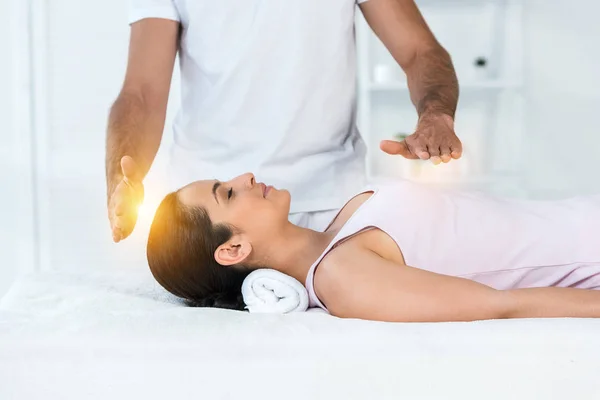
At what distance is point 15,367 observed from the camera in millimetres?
1140

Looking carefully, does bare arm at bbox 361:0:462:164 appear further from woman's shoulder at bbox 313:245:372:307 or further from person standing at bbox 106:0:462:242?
woman's shoulder at bbox 313:245:372:307

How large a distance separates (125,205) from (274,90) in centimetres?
68

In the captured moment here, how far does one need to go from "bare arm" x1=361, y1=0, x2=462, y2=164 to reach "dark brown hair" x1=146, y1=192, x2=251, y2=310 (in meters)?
0.50

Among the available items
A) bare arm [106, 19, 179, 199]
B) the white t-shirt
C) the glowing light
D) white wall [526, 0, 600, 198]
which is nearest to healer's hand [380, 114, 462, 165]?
the white t-shirt

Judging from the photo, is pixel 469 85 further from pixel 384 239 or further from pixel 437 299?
pixel 437 299

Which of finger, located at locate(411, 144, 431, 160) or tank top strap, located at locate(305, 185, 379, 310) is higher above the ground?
finger, located at locate(411, 144, 431, 160)

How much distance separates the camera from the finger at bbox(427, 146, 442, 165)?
1.48m

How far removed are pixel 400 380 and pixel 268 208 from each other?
2.00 ft

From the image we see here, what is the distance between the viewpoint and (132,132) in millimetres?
1910

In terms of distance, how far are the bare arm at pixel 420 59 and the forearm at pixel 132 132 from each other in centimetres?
65

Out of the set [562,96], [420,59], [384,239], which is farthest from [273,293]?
[562,96]

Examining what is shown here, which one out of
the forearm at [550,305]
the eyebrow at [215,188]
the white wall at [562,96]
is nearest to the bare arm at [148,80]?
the eyebrow at [215,188]

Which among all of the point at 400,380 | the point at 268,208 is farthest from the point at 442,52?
the point at 400,380

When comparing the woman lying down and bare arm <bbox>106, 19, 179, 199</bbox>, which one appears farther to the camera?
bare arm <bbox>106, 19, 179, 199</bbox>
